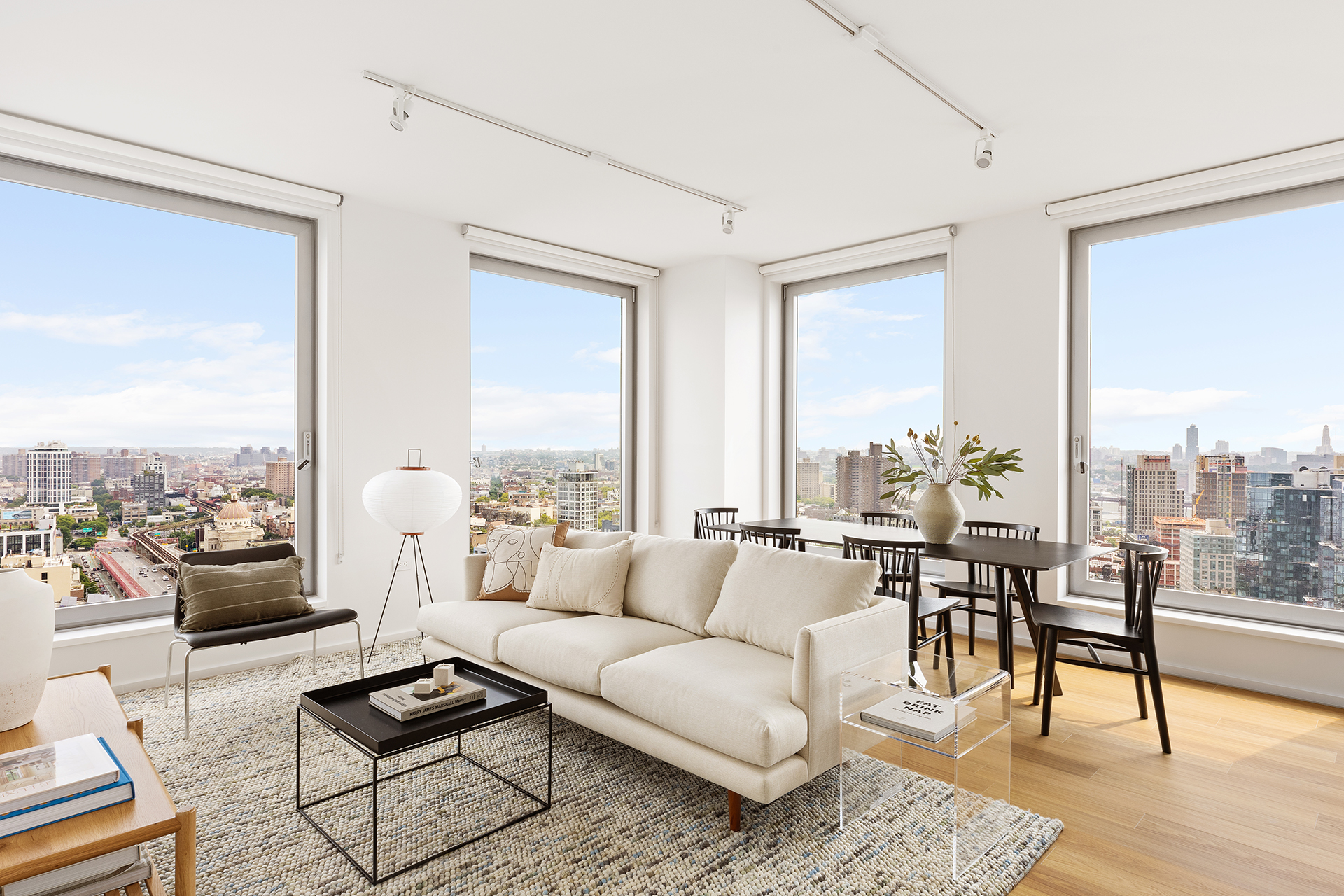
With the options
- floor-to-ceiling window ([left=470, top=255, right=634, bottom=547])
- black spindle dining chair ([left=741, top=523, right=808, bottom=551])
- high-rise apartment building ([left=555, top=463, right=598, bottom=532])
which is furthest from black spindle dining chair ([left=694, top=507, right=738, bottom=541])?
high-rise apartment building ([left=555, top=463, right=598, bottom=532])

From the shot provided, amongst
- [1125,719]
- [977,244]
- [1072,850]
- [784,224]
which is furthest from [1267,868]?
[784,224]

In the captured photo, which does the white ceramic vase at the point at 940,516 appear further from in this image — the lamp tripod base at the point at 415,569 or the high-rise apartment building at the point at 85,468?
the high-rise apartment building at the point at 85,468

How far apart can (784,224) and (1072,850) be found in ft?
13.0

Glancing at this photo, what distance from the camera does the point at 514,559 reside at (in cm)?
375

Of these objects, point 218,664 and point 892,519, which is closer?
point 218,664

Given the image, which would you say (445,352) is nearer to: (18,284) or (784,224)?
(18,284)

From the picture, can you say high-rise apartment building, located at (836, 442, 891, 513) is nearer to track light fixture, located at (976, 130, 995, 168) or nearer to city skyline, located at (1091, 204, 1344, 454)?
city skyline, located at (1091, 204, 1344, 454)

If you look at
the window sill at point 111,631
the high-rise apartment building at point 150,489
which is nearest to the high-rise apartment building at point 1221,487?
the window sill at point 111,631

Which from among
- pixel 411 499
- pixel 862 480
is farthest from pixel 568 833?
pixel 862 480

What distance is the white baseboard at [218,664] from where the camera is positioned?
3690mm

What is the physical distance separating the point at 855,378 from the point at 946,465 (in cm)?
107

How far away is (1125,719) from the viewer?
3.33m

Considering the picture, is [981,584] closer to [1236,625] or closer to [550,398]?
[1236,625]

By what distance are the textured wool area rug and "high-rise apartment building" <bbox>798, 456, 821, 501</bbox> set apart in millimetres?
3434
